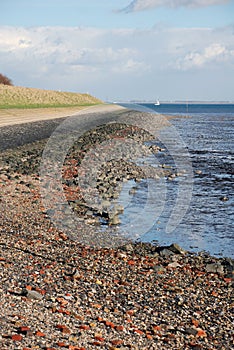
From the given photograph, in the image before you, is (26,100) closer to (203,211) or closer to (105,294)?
(203,211)

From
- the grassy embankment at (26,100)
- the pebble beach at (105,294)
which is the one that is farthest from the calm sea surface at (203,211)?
the grassy embankment at (26,100)

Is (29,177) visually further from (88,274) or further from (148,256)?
(88,274)

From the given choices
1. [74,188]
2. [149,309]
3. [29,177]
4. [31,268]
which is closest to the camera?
[149,309]

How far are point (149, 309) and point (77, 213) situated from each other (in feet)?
22.1

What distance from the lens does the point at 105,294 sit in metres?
8.73

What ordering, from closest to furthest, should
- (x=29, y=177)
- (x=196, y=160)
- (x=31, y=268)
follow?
(x=31, y=268)
(x=29, y=177)
(x=196, y=160)

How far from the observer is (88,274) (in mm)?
9609

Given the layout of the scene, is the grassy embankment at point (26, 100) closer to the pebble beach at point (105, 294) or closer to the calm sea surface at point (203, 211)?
the calm sea surface at point (203, 211)

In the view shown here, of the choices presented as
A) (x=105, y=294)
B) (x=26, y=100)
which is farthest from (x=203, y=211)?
(x=26, y=100)

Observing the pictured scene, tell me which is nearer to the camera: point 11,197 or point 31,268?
point 31,268

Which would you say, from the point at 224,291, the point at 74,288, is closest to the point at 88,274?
the point at 74,288

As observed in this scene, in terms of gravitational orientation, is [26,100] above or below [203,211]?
above

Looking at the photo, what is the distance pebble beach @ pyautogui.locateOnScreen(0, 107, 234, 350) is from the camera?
7.12 meters

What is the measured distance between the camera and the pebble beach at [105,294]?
23.4 ft
